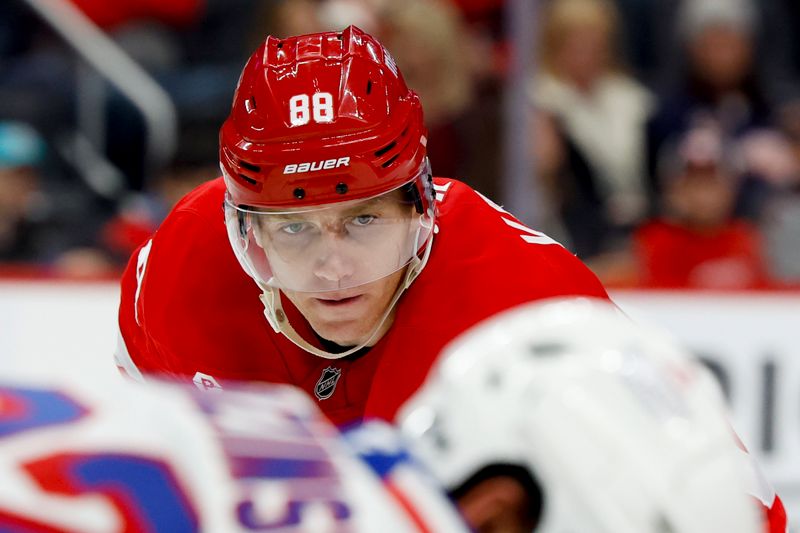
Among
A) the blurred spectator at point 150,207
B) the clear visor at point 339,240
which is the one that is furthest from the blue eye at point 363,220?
the blurred spectator at point 150,207

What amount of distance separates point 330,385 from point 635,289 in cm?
164

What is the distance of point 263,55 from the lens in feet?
7.03

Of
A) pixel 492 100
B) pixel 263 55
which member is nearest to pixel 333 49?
pixel 263 55

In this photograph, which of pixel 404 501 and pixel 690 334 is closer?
pixel 404 501

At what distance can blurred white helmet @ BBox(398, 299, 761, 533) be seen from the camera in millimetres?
950

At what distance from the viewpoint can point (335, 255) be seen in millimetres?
2055

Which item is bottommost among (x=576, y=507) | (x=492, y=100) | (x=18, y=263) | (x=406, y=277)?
(x=18, y=263)

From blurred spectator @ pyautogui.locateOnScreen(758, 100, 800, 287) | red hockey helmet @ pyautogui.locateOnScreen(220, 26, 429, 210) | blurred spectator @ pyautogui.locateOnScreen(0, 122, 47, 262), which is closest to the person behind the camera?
red hockey helmet @ pyautogui.locateOnScreen(220, 26, 429, 210)

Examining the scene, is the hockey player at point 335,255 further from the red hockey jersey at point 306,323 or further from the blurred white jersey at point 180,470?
the blurred white jersey at point 180,470

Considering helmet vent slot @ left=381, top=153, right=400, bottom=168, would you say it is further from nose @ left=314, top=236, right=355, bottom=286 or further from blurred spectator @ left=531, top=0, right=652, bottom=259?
blurred spectator @ left=531, top=0, right=652, bottom=259

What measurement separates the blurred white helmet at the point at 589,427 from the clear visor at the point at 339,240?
3.33 ft

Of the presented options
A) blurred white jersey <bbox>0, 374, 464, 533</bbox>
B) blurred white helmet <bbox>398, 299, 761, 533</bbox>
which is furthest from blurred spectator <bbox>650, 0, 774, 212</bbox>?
blurred white jersey <bbox>0, 374, 464, 533</bbox>

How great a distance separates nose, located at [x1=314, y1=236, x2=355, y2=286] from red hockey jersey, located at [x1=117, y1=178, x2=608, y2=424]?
0.42ft

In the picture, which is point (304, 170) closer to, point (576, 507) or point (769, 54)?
point (576, 507)
